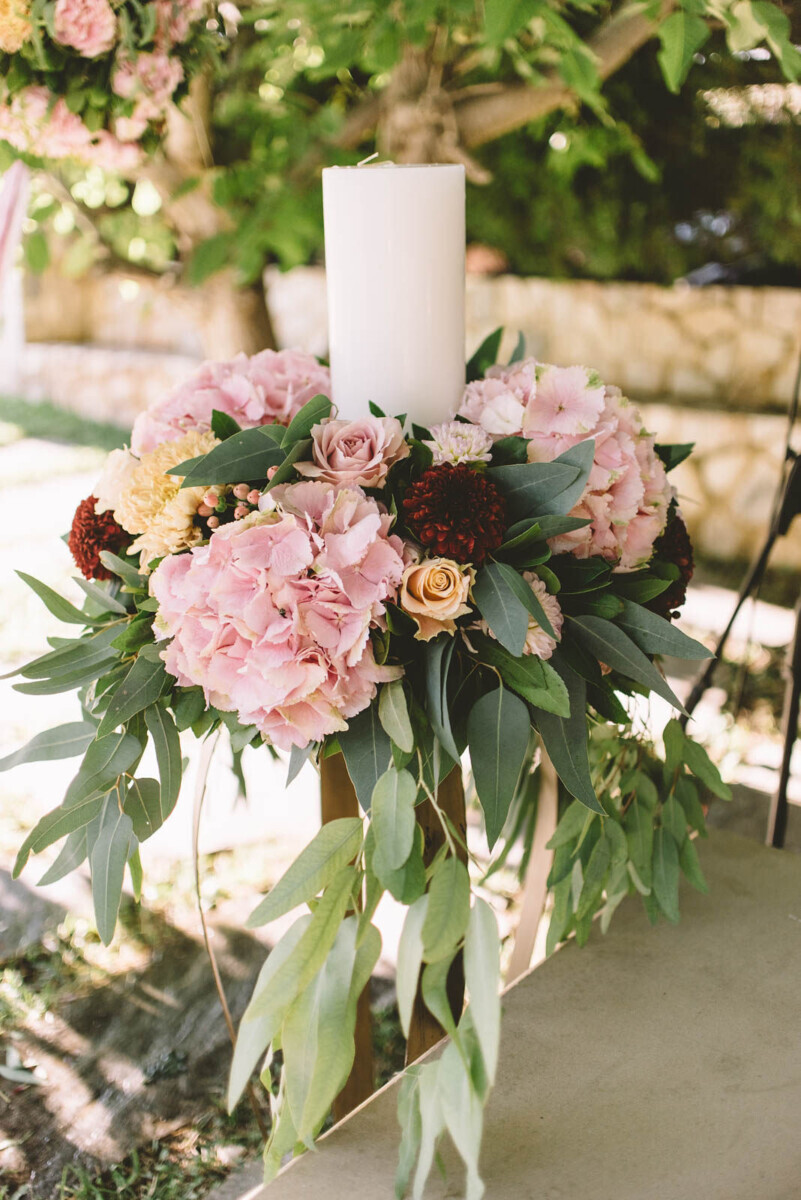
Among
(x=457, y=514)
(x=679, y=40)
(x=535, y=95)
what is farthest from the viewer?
(x=535, y=95)

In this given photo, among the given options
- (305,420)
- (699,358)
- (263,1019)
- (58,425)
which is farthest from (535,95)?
(58,425)

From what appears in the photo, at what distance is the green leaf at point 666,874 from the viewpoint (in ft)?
3.09

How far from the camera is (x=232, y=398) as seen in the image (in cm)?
91

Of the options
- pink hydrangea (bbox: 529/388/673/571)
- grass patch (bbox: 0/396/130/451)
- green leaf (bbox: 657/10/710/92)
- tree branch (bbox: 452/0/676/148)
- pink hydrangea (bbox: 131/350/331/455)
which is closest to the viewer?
pink hydrangea (bbox: 529/388/673/571)

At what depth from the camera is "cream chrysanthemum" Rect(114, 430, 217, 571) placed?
2.47 ft

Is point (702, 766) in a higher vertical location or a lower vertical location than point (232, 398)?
lower

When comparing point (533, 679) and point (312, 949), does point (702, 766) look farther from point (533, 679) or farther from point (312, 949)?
point (312, 949)

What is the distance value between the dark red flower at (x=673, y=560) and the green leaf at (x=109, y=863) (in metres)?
0.46

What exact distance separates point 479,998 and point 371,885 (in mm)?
107

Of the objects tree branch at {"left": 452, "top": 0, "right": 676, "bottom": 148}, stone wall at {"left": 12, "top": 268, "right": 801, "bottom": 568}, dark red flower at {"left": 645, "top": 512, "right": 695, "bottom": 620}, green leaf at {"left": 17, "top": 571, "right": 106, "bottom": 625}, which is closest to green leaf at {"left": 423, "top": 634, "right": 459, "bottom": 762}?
dark red flower at {"left": 645, "top": 512, "right": 695, "bottom": 620}

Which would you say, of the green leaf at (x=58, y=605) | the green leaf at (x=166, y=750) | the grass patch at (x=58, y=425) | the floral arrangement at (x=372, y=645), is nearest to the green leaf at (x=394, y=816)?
the floral arrangement at (x=372, y=645)

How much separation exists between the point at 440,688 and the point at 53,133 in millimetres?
1055

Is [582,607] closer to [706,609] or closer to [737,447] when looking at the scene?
[706,609]

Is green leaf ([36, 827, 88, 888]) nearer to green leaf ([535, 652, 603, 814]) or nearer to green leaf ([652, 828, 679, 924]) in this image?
green leaf ([535, 652, 603, 814])
